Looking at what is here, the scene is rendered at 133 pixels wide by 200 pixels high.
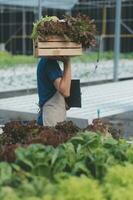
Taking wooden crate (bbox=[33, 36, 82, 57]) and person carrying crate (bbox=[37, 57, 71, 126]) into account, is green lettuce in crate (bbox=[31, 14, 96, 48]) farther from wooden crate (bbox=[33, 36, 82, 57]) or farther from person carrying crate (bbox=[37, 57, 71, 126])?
person carrying crate (bbox=[37, 57, 71, 126])

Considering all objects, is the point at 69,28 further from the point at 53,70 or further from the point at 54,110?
the point at 54,110

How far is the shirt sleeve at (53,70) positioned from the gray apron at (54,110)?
0.20 metres

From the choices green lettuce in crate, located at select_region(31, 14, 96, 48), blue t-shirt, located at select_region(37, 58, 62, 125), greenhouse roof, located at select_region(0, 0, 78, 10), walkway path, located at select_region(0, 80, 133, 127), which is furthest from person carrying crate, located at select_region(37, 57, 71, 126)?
greenhouse roof, located at select_region(0, 0, 78, 10)

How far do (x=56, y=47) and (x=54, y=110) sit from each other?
1.95 ft

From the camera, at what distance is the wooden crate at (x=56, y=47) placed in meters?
5.41

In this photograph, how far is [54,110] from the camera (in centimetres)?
552

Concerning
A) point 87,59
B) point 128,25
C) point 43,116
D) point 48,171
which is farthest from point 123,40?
point 48,171

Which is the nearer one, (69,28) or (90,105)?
(69,28)

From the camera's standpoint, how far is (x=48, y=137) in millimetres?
4336

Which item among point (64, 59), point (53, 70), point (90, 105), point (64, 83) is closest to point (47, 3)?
point (90, 105)

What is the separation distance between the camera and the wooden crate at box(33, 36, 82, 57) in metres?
5.41

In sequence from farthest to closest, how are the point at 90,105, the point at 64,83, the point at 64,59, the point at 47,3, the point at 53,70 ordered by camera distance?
the point at 47,3 < the point at 90,105 < the point at 64,59 < the point at 53,70 < the point at 64,83

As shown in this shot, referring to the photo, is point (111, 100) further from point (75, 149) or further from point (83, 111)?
point (75, 149)

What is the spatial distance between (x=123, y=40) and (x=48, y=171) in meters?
27.5
